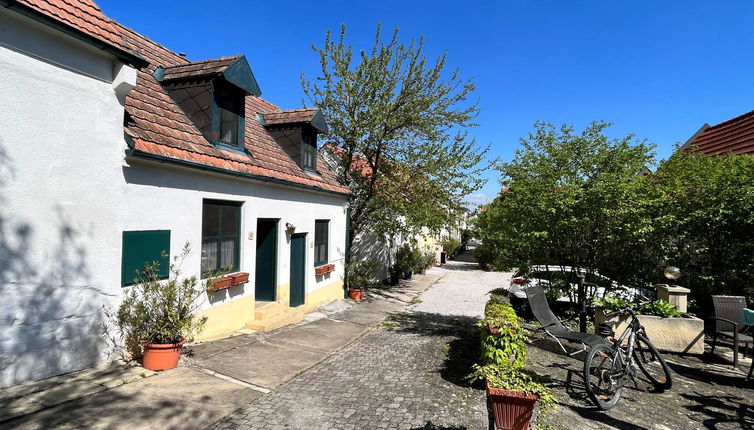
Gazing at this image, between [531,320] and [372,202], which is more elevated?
[372,202]

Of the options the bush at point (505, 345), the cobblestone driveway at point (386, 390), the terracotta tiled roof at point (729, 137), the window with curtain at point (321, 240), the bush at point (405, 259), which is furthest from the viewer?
the bush at point (405, 259)

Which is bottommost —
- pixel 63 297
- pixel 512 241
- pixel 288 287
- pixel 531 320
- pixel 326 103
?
pixel 531 320

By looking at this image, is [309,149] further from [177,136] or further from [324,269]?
[177,136]

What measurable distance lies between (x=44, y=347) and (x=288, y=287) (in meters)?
5.58

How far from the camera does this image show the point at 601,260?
24.3 feet

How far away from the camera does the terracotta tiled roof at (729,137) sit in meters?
11.8

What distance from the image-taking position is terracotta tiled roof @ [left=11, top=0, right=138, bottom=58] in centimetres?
429

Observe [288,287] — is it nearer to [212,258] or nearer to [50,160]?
[212,258]

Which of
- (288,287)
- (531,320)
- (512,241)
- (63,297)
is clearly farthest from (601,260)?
(63,297)

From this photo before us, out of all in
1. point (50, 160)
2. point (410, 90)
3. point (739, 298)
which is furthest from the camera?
point (410, 90)

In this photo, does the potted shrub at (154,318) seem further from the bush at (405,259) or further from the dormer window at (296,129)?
the bush at (405,259)

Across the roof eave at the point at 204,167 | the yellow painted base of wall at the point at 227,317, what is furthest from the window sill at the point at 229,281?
the roof eave at the point at 204,167

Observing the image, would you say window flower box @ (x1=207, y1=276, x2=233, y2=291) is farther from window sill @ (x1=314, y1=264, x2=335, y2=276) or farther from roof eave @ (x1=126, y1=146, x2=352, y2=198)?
window sill @ (x1=314, y1=264, x2=335, y2=276)

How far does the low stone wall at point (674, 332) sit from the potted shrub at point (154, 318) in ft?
24.3
